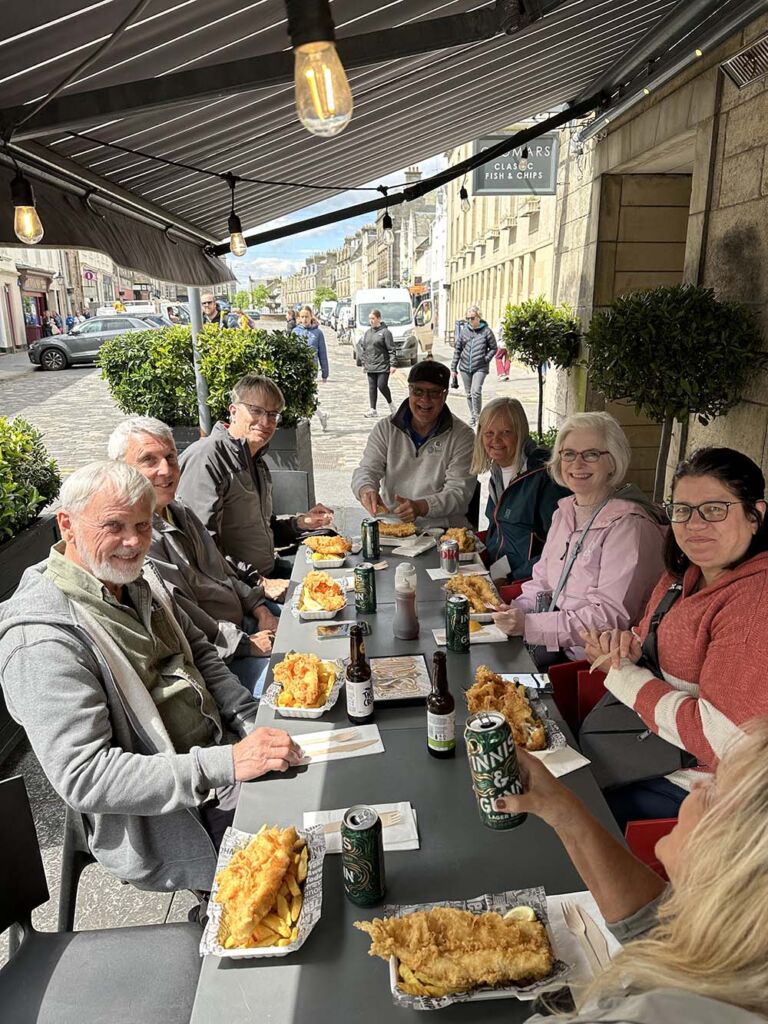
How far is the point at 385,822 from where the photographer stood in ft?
5.98

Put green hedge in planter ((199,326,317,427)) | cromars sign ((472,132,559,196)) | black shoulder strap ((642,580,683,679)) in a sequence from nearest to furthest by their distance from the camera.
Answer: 1. black shoulder strap ((642,580,683,679))
2. green hedge in planter ((199,326,317,427))
3. cromars sign ((472,132,559,196))

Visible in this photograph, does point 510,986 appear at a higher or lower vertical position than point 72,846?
higher

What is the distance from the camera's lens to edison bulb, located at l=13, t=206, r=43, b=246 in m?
3.00

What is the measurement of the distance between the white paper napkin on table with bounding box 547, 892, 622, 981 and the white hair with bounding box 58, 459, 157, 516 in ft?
5.70

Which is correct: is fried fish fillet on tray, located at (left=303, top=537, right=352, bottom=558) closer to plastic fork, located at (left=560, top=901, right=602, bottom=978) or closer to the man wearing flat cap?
the man wearing flat cap

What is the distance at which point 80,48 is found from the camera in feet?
10.0

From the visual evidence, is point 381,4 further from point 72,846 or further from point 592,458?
point 72,846

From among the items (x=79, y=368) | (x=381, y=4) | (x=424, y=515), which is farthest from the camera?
(x=79, y=368)

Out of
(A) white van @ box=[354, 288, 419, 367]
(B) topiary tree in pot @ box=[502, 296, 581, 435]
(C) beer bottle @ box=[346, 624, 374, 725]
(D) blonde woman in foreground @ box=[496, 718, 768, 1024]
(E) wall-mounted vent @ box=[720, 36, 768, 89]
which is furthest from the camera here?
(A) white van @ box=[354, 288, 419, 367]

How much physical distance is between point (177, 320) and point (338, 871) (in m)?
27.9

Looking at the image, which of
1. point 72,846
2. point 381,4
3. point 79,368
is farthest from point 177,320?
point 72,846

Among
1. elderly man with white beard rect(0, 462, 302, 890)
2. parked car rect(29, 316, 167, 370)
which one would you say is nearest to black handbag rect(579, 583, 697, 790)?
elderly man with white beard rect(0, 462, 302, 890)

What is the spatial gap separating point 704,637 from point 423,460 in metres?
3.01

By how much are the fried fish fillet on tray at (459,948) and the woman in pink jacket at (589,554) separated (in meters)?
1.54
